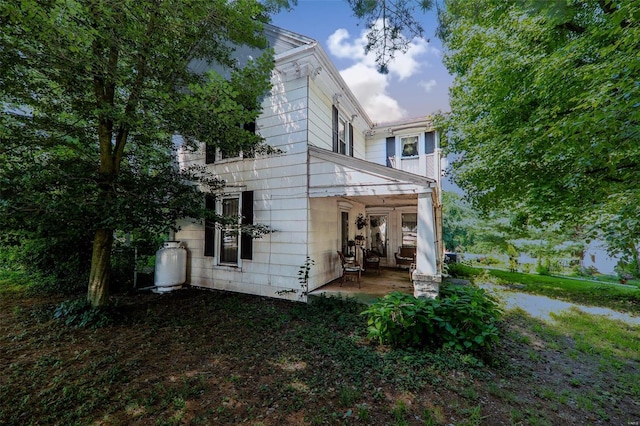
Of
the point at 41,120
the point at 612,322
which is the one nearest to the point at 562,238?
the point at 612,322

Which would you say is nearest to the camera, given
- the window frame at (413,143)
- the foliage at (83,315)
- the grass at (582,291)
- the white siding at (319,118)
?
the foliage at (83,315)

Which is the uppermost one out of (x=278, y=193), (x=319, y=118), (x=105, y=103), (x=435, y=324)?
(x=319, y=118)

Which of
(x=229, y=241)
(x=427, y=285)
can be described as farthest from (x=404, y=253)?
(x=229, y=241)

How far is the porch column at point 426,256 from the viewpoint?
4641 mm

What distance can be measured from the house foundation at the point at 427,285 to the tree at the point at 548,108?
8.13 ft

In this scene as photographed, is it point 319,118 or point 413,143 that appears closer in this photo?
point 319,118

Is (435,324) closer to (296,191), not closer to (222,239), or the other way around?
(296,191)

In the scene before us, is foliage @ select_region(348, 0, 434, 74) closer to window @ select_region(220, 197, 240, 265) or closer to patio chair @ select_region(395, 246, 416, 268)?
window @ select_region(220, 197, 240, 265)

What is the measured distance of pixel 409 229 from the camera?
10258 mm

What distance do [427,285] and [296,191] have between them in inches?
138

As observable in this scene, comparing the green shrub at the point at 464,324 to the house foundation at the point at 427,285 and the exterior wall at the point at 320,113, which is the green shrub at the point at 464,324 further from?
the exterior wall at the point at 320,113

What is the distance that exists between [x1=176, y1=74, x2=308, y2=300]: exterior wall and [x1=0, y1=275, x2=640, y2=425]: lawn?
1.36 metres

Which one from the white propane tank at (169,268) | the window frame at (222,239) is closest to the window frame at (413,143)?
the window frame at (222,239)

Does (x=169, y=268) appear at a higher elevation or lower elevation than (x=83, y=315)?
higher
